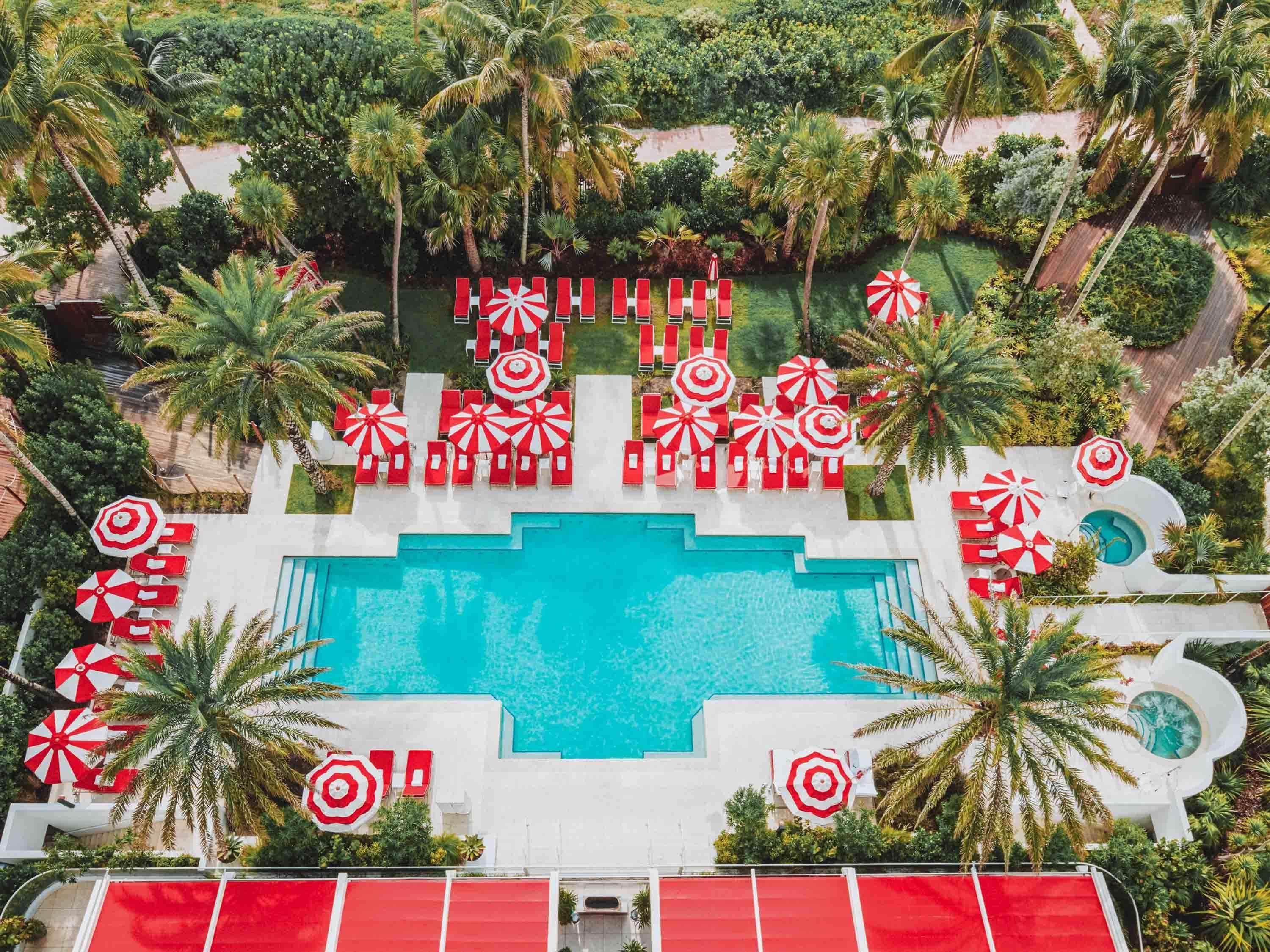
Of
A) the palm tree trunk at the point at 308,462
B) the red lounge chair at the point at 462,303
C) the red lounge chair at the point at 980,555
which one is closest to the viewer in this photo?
the palm tree trunk at the point at 308,462

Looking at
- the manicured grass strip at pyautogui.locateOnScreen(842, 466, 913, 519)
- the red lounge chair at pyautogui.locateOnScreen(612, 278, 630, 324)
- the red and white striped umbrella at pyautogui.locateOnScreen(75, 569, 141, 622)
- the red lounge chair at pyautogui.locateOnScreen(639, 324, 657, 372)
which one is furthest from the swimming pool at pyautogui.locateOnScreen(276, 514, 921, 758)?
the red lounge chair at pyautogui.locateOnScreen(612, 278, 630, 324)

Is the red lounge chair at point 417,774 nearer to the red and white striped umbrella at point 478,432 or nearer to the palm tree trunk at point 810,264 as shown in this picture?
the red and white striped umbrella at point 478,432

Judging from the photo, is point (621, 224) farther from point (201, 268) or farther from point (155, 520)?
point (155, 520)

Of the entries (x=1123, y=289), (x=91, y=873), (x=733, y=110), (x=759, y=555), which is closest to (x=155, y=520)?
(x=91, y=873)

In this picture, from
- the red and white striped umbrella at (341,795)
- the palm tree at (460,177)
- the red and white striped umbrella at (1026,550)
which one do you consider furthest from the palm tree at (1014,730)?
the palm tree at (460,177)

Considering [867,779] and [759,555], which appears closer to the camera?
[867,779]

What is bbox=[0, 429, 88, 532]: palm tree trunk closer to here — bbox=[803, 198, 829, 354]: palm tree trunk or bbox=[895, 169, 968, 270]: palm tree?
bbox=[803, 198, 829, 354]: palm tree trunk
